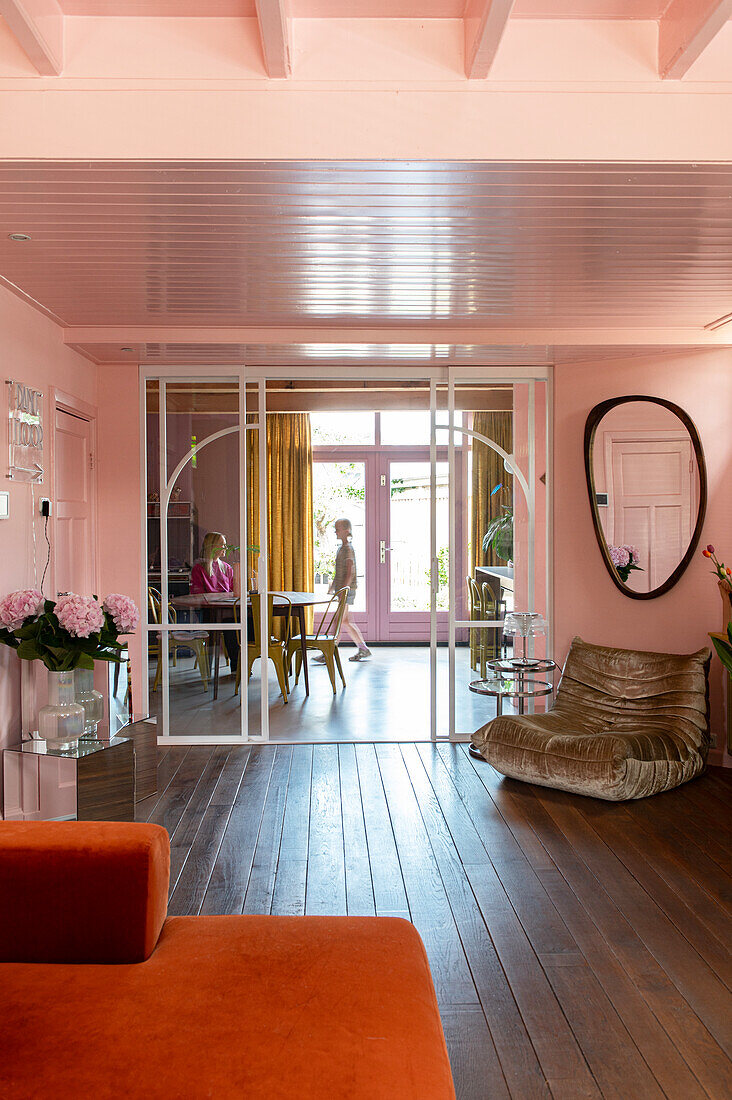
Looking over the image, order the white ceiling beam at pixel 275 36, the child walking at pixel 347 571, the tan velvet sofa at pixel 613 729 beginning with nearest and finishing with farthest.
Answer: the white ceiling beam at pixel 275 36 → the tan velvet sofa at pixel 613 729 → the child walking at pixel 347 571

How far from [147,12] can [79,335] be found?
2.69 m

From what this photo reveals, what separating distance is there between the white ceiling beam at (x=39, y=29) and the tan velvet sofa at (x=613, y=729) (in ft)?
11.9

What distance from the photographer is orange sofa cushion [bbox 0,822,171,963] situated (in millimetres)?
1803

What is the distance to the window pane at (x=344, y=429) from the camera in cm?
1001

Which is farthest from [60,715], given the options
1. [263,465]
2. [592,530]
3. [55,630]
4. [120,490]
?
[592,530]

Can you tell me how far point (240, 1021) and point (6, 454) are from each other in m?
2.94

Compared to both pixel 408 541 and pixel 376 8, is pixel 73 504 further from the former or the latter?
pixel 408 541

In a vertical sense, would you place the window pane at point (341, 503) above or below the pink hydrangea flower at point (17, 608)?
above

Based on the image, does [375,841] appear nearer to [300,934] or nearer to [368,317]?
[300,934]

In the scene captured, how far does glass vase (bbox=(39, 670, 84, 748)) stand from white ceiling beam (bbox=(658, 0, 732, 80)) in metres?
3.18

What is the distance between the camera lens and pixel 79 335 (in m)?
4.71

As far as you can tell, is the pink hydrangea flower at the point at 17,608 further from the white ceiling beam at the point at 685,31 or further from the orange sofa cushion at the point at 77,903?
the white ceiling beam at the point at 685,31

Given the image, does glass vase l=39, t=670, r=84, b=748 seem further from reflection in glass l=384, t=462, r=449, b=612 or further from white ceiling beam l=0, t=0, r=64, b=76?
reflection in glass l=384, t=462, r=449, b=612

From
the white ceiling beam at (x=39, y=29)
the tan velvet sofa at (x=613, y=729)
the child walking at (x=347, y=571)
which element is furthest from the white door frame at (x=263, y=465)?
the child walking at (x=347, y=571)
